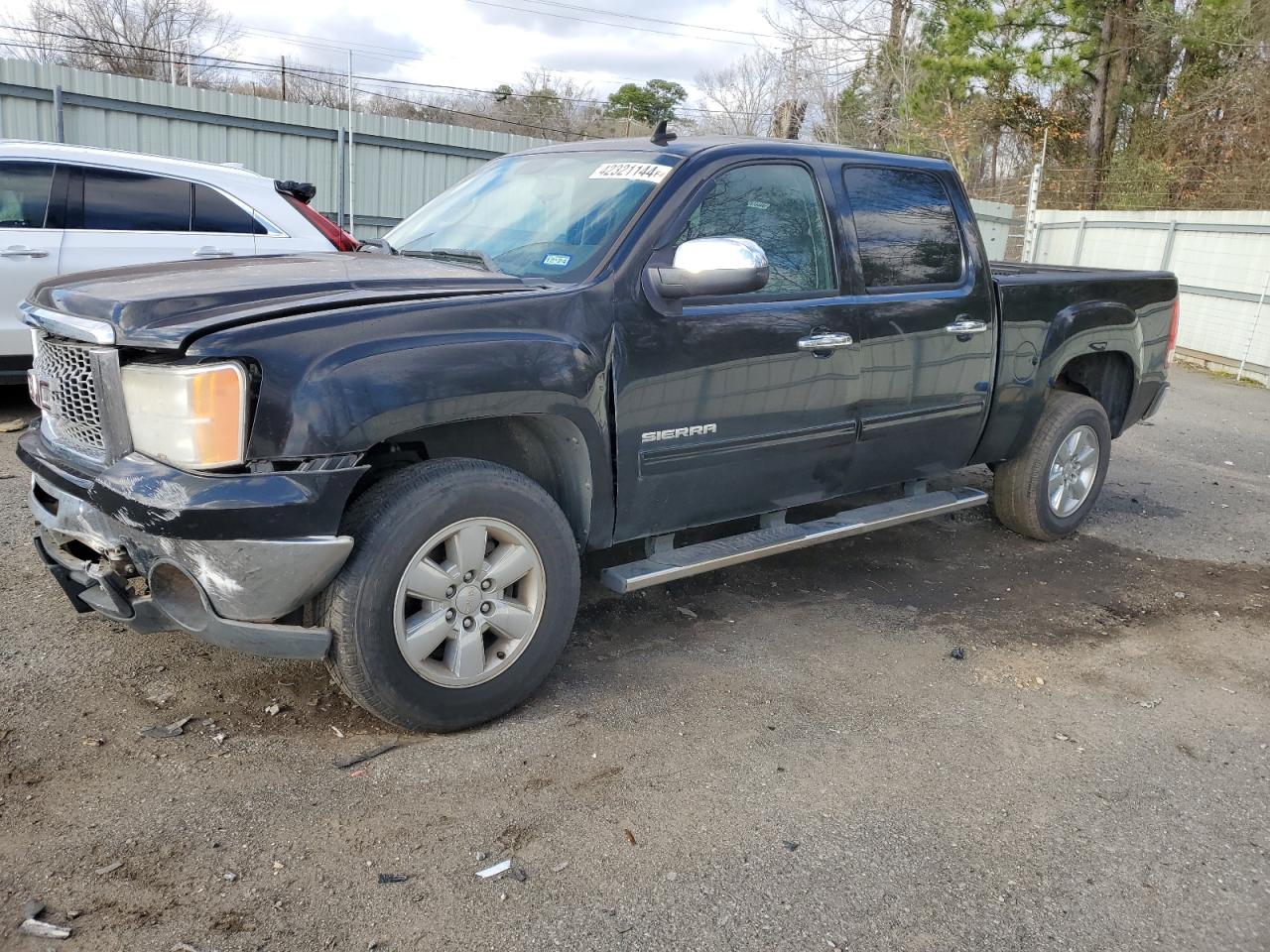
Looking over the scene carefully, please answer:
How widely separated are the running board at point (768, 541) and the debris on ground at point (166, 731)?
1472mm

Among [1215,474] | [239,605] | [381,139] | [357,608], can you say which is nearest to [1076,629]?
[357,608]

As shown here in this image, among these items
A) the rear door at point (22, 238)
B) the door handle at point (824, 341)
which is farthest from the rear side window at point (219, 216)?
the door handle at point (824, 341)

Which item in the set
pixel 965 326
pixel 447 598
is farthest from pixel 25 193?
pixel 965 326

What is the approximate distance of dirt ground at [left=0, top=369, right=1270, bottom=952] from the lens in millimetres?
2600

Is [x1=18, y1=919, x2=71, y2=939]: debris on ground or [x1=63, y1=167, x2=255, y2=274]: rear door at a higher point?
[x1=63, y1=167, x2=255, y2=274]: rear door

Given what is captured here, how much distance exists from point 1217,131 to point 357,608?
23989 mm

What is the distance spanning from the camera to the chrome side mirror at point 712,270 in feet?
11.6

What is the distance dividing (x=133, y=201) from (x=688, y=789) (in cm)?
578

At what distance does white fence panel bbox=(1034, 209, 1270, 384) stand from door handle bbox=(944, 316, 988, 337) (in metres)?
10.4

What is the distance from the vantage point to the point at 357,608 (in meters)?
3.04

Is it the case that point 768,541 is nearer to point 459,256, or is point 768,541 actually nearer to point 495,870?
point 459,256

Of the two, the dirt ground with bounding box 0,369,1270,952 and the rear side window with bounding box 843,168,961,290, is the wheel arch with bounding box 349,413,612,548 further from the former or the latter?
the rear side window with bounding box 843,168,961,290

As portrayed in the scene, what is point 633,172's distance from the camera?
4.02 m

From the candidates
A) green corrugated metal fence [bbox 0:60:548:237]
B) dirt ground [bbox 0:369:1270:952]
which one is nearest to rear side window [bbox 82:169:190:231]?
dirt ground [bbox 0:369:1270:952]
